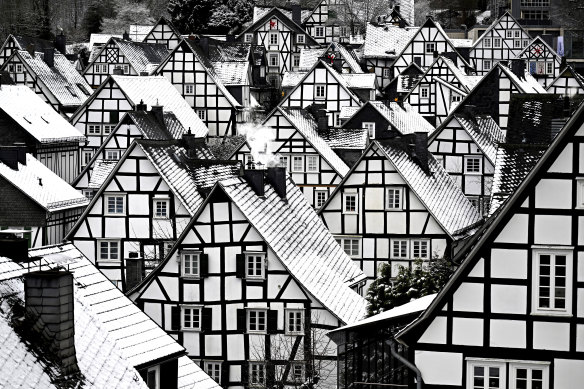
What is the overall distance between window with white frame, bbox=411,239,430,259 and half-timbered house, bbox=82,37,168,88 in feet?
147

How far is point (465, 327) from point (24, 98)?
48.3 meters

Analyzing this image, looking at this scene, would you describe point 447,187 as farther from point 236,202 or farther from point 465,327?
point 465,327

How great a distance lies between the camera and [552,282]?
73.8 feet

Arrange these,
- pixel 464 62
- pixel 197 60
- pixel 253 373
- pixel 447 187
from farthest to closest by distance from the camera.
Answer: pixel 464 62 → pixel 197 60 → pixel 447 187 → pixel 253 373

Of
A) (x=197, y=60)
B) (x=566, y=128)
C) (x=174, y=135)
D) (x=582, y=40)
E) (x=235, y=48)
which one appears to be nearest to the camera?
(x=566, y=128)

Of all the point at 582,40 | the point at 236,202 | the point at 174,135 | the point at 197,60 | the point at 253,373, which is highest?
the point at 582,40

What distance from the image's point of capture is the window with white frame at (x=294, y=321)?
3534 centimetres

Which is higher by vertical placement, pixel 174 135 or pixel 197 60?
pixel 197 60

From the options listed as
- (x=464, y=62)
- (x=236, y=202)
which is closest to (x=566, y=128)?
(x=236, y=202)

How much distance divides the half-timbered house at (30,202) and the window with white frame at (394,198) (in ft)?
43.5

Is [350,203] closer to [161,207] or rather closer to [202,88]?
[161,207]

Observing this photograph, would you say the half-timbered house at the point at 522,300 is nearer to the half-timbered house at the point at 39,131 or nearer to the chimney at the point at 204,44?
the half-timbered house at the point at 39,131

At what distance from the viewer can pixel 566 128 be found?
22.0 m

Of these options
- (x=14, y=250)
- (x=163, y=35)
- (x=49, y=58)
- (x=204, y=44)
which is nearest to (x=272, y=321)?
(x=14, y=250)
